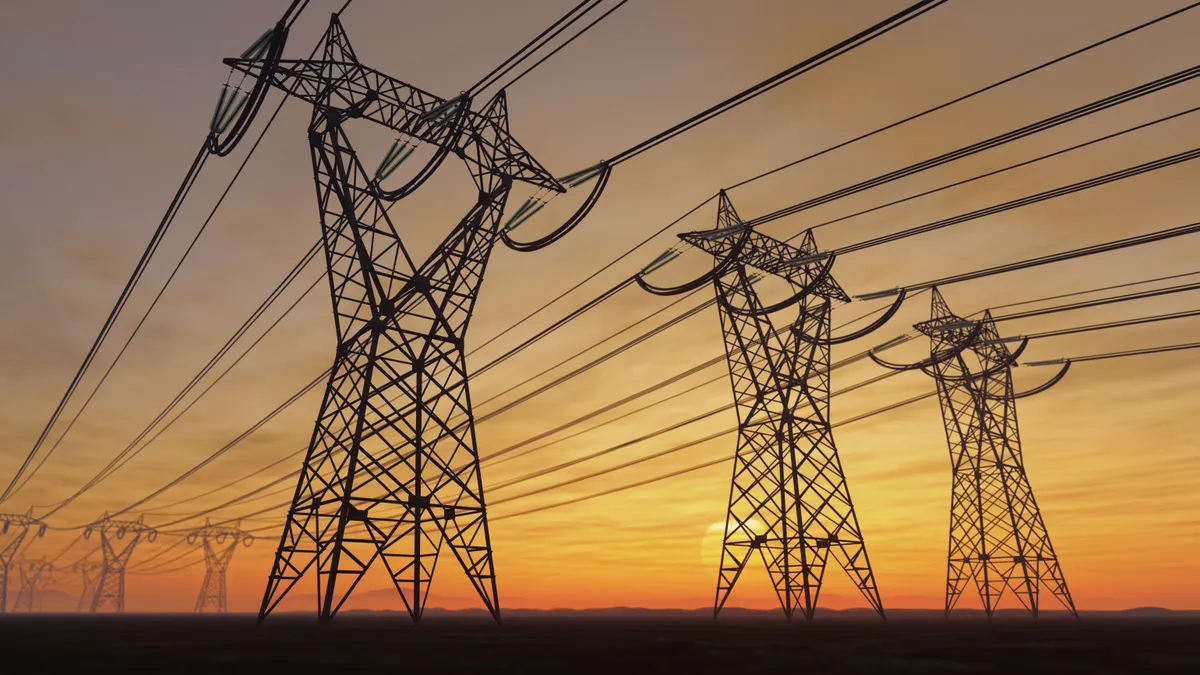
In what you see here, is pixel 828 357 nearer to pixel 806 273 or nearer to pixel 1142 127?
pixel 806 273

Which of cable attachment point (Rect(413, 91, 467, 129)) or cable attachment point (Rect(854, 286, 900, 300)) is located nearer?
cable attachment point (Rect(413, 91, 467, 129))

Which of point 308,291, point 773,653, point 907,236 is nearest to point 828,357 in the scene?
point 907,236

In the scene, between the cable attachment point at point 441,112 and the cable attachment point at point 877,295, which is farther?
the cable attachment point at point 877,295

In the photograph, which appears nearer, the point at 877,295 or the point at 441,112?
the point at 441,112

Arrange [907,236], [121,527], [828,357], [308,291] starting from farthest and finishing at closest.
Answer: [121,527] < [828,357] < [308,291] < [907,236]

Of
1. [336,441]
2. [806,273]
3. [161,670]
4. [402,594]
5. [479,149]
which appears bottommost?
[161,670]

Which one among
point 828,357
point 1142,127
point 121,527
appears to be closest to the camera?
point 1142,127

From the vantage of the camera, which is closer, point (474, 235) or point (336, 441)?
point (336, 441)

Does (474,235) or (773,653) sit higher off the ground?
(474,235)

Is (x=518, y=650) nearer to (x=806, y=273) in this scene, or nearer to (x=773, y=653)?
(x=773, y=653)
